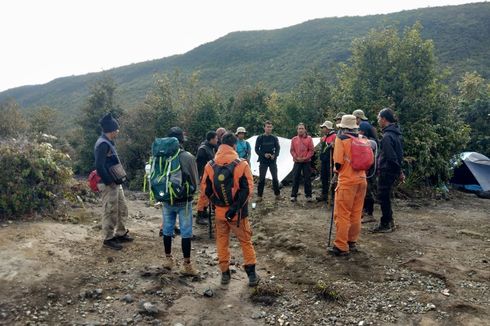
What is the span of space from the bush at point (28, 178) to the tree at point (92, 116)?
10137mm

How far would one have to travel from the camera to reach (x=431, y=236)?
23.3 feet

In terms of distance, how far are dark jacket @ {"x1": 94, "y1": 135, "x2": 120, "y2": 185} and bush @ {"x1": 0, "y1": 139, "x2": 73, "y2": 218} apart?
8.27ft

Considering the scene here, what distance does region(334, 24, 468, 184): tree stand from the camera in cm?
1066

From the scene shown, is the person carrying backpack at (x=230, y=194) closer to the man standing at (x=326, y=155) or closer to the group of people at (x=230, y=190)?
the group of people at (x=230, y=190)

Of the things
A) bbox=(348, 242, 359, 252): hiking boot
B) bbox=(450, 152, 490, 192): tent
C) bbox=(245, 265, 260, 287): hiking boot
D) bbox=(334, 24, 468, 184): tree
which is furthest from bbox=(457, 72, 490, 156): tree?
bbox=(245, 265, 260, 287): hiking boot

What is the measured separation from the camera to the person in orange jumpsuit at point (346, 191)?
5.98 metres

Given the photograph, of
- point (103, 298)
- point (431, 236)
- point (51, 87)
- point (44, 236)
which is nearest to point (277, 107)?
point (431, 236)

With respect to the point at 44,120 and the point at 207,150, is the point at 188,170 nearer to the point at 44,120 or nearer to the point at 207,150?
the point at 207,150

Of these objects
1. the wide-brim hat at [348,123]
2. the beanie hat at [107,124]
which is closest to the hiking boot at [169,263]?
the beanie hat at [107,124]

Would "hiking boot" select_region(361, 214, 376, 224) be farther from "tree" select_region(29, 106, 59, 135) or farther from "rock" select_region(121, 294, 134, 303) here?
"tree" select_region(29, 106, 59, 135)

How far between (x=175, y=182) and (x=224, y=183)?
745mm

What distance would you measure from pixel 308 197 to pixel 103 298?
6.32 m

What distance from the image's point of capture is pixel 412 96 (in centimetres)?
1122

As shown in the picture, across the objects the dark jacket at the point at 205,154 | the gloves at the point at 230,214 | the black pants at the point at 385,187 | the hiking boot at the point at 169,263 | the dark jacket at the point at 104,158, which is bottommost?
the hiking boot at the point at 169,263
